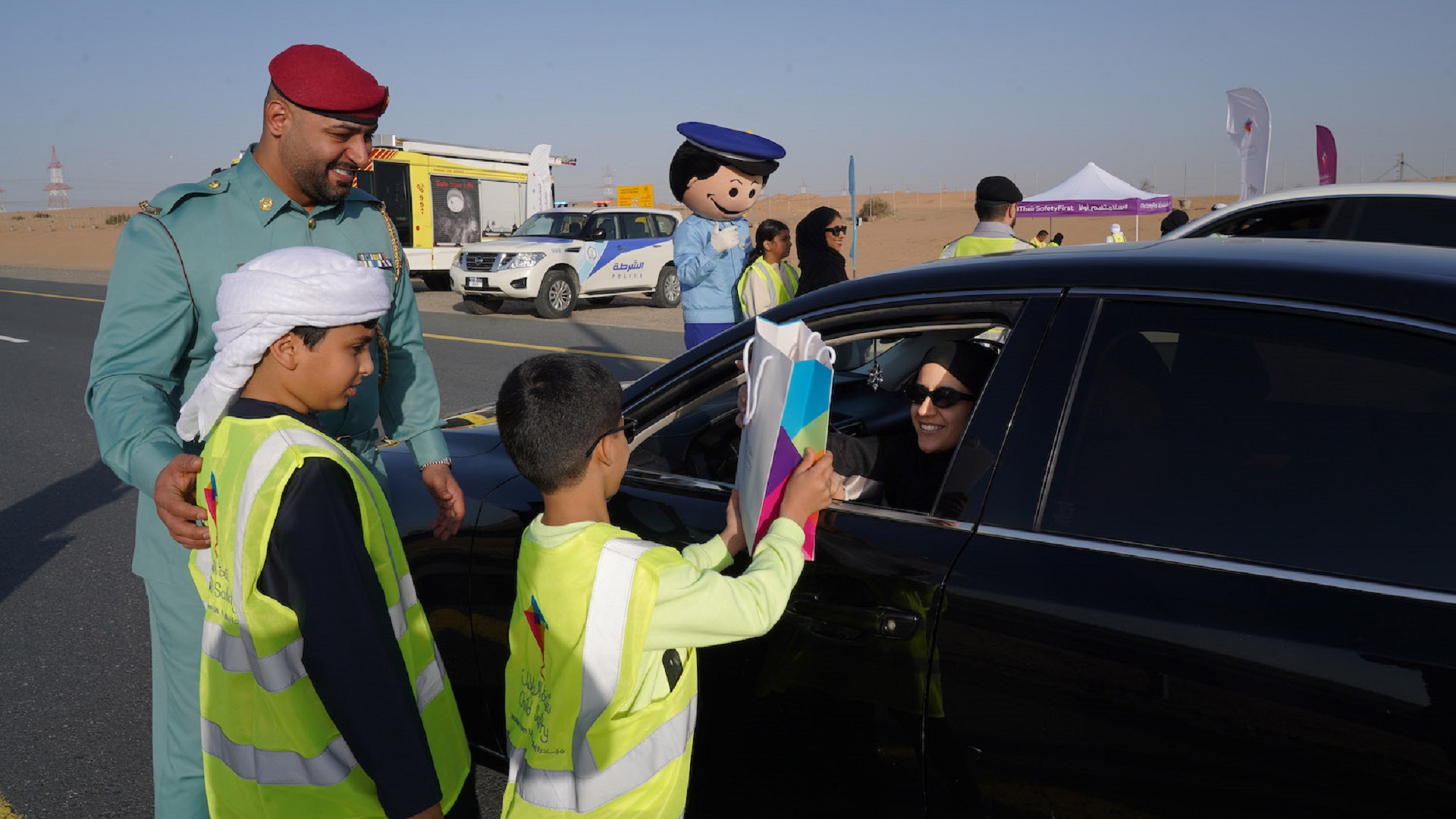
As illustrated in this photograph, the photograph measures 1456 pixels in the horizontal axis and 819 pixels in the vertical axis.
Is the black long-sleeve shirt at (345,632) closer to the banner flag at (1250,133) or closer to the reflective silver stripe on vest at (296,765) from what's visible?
the reflective silver stripe on vest at (296,765)

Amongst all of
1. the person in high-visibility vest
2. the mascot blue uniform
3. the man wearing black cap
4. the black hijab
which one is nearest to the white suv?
the black hijab

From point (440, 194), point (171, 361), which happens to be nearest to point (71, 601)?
point (171, 361)

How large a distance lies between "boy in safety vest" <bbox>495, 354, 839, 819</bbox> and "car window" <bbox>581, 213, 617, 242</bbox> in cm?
1563

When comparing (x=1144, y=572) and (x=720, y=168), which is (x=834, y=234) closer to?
(x=720, y=168)

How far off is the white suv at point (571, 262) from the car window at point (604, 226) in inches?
0.5

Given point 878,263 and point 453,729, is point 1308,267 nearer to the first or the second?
point 453,729

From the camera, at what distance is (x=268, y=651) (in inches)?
63.5

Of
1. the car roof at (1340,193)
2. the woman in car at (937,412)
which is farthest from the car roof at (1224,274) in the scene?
the car roof at (1340,193)

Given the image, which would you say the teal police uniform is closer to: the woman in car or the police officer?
the police officer

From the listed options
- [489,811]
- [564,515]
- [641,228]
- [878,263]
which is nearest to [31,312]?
[641,228]

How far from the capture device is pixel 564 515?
1.74 metres

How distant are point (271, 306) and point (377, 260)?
826mm

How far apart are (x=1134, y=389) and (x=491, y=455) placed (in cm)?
157

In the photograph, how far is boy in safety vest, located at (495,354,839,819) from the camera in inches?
65.1
